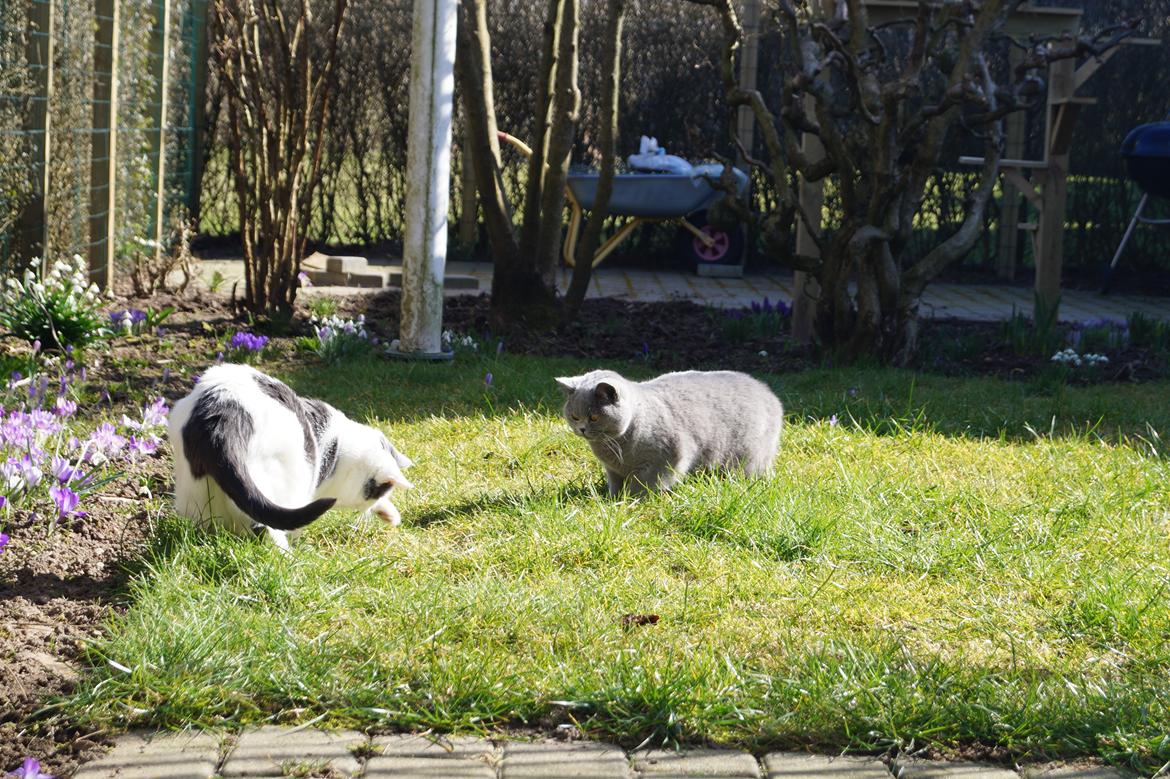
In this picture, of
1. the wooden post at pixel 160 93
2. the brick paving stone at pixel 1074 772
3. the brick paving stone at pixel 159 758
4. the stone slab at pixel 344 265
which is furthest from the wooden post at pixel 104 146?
the brick paving stone at pixel 1074 772

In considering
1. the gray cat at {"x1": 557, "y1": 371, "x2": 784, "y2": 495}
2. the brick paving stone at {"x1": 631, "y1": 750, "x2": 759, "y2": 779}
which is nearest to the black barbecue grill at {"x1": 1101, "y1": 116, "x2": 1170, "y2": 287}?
the gray cat at {"x1": 557, "y1": 371, "x2": 784, "y2": 495}

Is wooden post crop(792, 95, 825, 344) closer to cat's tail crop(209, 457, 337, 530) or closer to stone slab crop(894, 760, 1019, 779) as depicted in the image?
cat's tail crop(209, 457, 337, 530)

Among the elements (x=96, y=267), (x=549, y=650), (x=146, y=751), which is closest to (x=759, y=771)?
(x=549, y=650)

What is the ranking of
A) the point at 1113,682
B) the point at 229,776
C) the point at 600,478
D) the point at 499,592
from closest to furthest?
the point at 229,776, the point at 1113,682, the point at 499,592, the point at 600,478

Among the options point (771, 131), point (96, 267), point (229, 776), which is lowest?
point (229, 776)

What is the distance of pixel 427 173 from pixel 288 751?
471 centimetres

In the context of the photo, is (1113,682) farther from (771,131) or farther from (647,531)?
(771,131)

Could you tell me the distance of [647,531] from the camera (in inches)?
175

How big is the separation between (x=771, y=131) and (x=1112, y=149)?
653 centimetres

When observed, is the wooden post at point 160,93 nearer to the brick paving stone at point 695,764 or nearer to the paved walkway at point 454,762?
the paved walkway at point 454,762

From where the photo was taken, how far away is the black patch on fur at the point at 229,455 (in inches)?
142

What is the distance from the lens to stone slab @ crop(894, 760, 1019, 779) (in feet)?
9.53

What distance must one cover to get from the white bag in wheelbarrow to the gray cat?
669 centimetres

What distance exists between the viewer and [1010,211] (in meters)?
12.6
